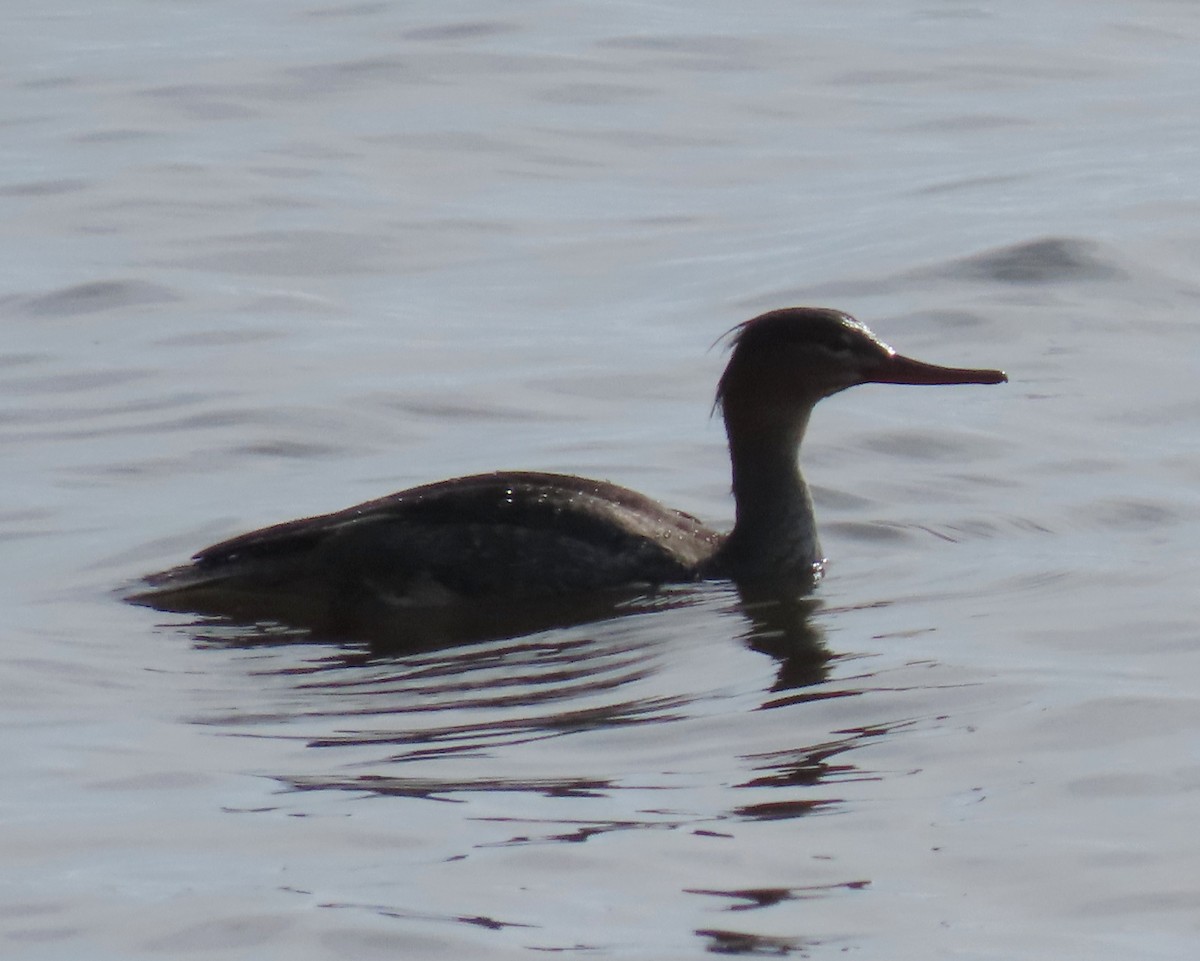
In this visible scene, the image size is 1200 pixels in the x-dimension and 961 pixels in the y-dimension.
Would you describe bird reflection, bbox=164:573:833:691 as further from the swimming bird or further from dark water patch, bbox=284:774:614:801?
dark water patch, bbox=284:774:614:801

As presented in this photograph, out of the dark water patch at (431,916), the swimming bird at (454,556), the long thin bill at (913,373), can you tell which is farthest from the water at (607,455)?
the long thin bill at (913,373)

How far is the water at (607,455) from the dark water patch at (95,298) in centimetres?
4

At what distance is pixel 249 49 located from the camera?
20.1 metres

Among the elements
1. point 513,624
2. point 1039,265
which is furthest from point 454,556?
point 1039,265

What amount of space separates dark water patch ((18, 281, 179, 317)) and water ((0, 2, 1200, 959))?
38 mm

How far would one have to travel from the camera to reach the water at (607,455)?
18.6 ft

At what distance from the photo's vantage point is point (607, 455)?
1039cm

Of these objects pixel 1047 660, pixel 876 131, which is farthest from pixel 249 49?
pixel 1047 660

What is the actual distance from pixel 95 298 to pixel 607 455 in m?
4.04

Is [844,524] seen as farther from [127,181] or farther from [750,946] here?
[127,181]

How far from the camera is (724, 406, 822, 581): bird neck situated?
8734 millimetres

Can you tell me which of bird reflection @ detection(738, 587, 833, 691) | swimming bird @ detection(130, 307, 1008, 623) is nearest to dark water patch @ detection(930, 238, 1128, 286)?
swimming bird @ detection(130, 307, 1008, 623)

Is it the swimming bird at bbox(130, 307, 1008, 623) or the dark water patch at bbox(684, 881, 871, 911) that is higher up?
the swimming bird at bbox(130, 307, 1008, 623)

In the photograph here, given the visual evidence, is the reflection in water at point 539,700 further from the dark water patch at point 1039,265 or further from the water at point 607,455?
the dark water patch at point 1039,265
